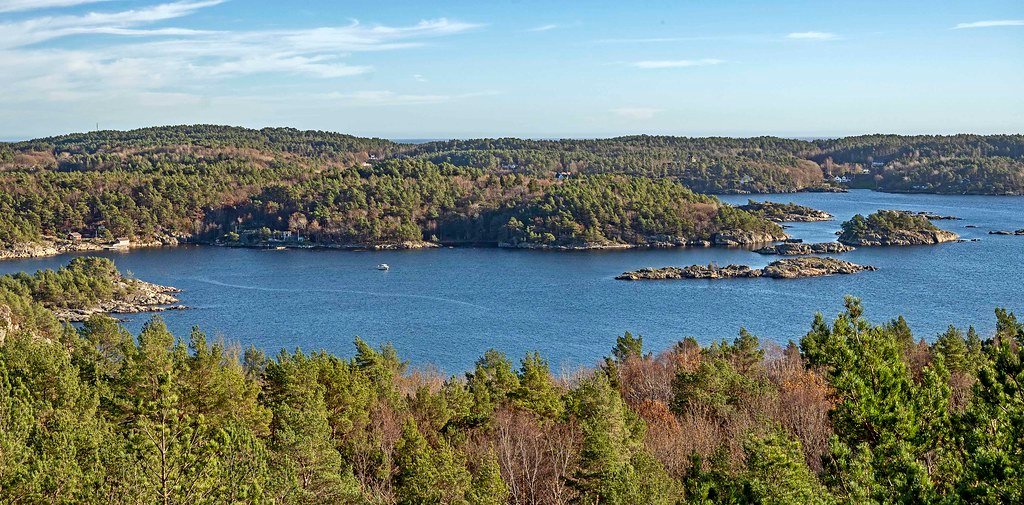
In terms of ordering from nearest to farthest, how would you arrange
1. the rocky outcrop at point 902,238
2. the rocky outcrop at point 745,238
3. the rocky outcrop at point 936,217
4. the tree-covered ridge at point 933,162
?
the rocky outcrop at point 902,238 → the rocky outcrop at point 745,238 → the rocky outcrop at point 936,217 → the tree-covered ridge at point 933,162

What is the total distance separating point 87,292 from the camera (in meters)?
58.1

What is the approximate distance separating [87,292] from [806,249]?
5171cm

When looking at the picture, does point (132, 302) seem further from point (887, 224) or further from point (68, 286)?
point (887, 224)

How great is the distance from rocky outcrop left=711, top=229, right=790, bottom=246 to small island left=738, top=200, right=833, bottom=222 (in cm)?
1422

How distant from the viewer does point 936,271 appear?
67000mm

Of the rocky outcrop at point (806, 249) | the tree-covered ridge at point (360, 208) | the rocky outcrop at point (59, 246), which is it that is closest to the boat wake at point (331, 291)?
the rocky outcrop at point (59, 246)

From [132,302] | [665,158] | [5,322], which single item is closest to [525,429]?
[5,322]

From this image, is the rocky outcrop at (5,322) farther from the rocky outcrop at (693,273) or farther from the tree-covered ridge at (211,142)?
the tree-covered ridge at (211,142)

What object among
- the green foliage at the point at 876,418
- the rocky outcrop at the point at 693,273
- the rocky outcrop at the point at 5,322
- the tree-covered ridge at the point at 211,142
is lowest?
the rocky outcrop at the point at 693,273

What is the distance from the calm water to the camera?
48.8 m

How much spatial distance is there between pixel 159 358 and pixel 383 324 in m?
28.8

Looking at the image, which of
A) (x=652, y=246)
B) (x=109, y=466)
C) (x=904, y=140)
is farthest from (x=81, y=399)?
(x=904, y=140)

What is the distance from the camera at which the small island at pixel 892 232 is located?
82.4 metres

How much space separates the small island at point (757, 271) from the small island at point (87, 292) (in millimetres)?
30216
